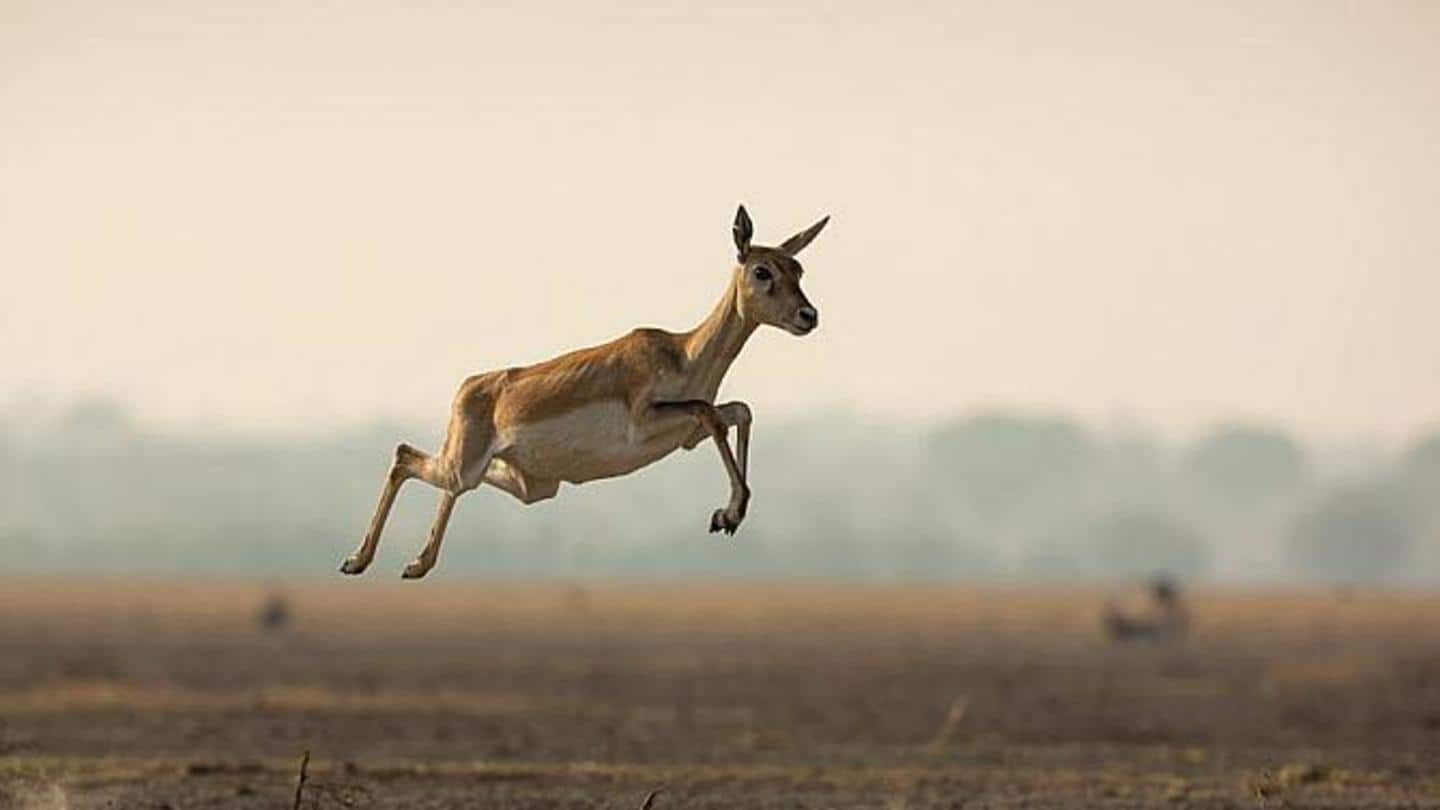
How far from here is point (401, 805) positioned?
31625mm

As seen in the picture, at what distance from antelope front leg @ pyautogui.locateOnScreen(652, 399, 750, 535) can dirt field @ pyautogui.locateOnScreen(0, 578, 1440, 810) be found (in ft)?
17.4

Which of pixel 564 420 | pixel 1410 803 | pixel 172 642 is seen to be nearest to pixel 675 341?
pixel 564 420

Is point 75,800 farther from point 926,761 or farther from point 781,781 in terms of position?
point 926,761

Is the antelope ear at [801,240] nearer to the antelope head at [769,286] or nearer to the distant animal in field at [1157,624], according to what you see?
the antelope head at [769,286]

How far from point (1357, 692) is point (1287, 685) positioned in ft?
12.4

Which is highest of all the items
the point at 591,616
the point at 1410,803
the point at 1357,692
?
the point at 591,616

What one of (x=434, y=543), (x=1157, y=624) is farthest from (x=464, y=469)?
(x=1157, y=624)

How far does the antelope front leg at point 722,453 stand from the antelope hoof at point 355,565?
7.09 feet

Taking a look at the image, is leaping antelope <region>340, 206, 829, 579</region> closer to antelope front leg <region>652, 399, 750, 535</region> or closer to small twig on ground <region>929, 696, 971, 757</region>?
antelope front leg <region>652, 399, 750, 535</region>

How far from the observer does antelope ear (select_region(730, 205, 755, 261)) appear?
714 inches

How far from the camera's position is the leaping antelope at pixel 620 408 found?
58.6ft

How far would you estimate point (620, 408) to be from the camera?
18109mm

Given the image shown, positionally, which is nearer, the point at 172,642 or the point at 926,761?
the point at 926,761

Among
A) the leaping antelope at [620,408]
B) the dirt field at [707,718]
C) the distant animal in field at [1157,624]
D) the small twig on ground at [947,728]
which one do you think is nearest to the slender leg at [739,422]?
the leaping antelope at [620,408]
